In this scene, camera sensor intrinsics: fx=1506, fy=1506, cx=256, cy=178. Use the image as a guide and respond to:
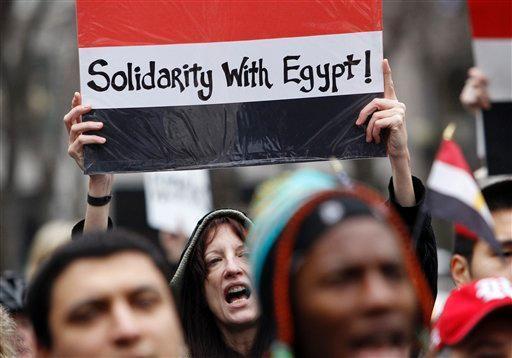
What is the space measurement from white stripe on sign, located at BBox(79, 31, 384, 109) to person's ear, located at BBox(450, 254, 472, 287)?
3.52 ft

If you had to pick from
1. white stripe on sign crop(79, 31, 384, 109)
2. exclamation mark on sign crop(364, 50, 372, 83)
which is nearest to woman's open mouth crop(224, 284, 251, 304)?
white stripe on sign crop(79, 31, 384, 109)

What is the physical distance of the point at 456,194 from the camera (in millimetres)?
6398

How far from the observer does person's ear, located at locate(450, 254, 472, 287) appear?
5770 millimetres

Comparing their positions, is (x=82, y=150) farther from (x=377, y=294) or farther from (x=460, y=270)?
(x=377, y=294)

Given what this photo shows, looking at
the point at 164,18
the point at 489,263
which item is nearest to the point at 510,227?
the point at 489,263

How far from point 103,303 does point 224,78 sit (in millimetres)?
2007

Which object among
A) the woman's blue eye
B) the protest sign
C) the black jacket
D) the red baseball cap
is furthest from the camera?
the protest sign

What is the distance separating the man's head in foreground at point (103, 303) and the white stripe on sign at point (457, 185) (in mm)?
2824

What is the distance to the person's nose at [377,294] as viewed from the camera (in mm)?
3031

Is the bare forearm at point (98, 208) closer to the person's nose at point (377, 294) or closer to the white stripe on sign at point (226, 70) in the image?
the white stripe on sign at point (226, 70)

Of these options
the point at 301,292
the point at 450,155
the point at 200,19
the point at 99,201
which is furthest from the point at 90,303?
the point at 450,155

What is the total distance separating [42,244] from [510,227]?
3.63 m

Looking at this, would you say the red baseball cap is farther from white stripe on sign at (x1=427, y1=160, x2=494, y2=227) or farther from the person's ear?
white stripe on sign at (x1=427, y1=160, x2=494, y2=227)

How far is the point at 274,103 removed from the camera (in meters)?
5.17
